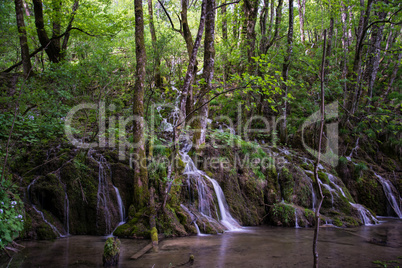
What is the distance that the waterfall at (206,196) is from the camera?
8219mm

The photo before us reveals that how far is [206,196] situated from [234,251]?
8.99 ft

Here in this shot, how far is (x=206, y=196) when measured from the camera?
8406mm

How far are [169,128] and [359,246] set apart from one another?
843 centimetres

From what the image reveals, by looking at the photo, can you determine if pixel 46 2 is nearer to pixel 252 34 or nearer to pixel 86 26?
pixel 86 26

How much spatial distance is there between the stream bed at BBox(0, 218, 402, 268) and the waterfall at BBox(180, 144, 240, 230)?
0.73 metres

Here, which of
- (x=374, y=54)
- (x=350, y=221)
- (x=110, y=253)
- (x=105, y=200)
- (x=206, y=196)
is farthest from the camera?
(x=374, y=54)

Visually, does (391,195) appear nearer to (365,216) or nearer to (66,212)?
(365,216)

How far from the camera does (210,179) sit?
8.95 meters

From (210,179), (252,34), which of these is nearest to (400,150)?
(252,34)

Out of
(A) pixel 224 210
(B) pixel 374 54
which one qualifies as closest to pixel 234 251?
(A) pixel 224 210

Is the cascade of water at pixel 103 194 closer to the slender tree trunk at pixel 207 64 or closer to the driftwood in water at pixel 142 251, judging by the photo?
the driftwood in water at pixel 142 251

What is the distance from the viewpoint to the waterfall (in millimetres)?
8219

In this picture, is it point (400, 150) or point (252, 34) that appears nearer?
point (252, 34)

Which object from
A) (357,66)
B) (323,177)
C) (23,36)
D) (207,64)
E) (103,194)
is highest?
(23,36)
